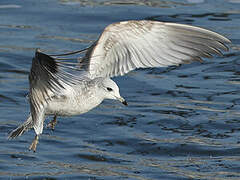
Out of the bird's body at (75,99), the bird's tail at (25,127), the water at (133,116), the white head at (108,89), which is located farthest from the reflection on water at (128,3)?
the bird's body at (75,99)

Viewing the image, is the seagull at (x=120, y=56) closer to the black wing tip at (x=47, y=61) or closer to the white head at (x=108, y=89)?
the white head at (x=108, y=89)

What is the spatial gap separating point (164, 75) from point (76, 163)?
3409mm

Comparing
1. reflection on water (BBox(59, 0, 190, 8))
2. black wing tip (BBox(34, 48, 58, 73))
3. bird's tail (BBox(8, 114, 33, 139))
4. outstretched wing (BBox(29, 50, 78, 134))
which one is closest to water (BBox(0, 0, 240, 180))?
reflection on water (BBox(59, 0, 190, 8))

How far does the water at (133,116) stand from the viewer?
27.5 feet

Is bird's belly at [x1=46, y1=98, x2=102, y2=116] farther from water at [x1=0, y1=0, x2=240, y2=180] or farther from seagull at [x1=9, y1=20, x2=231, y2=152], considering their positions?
water at [x1=0, y1=0, x2=240, y2=180]

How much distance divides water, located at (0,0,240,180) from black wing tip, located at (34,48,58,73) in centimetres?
228

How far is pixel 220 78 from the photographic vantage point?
11.2 meters

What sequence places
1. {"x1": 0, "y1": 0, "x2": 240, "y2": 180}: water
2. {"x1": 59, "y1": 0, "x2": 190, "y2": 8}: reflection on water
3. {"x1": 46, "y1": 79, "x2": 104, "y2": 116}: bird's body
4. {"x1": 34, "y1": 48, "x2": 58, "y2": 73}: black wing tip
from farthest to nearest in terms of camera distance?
{"x1": 59, "y1": 0, "x2": 190, "y2": 8}: reflection on water, {"x1": 0, "y1": 0, "x2": 240, "y2": 180}: water, {"x1": 46, "y1": 79, "x2": 104, "y2": 116}: bird's body, {"x1": 34, "y1": 48, "x2": 58, "y2": 73}: black wing tip

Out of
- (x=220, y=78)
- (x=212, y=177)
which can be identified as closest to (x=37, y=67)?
(x=212, y=177)

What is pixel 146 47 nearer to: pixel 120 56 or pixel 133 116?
pixel 120 56

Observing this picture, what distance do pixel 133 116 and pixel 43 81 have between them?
3929 mm

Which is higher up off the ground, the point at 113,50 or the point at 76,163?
the point at 113,50

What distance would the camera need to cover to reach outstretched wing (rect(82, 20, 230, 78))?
736cm

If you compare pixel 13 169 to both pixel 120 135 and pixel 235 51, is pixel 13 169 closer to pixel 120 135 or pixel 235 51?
pixel 120 135
